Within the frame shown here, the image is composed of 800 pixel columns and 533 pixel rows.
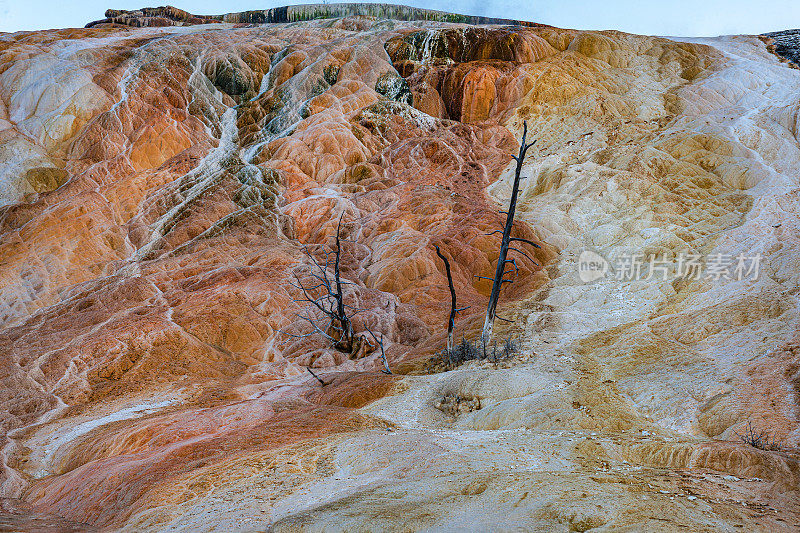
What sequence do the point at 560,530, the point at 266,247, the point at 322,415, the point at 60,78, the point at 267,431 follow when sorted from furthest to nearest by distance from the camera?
the point at 60,78 < the point at 266,247 < the point at 322,415 < the point at 267,431 < the point at 560,530

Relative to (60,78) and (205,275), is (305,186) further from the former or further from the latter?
(60,78)

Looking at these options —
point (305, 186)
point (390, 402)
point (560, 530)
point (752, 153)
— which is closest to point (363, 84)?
point (305, 186)

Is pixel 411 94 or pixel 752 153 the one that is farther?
pixel 411 94

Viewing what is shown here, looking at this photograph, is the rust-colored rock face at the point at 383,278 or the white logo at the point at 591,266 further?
the white logo at the point at 591,266

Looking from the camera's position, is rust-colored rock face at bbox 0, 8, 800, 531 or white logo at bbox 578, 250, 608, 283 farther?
white logo at bbox 578, 250, 608, 283
